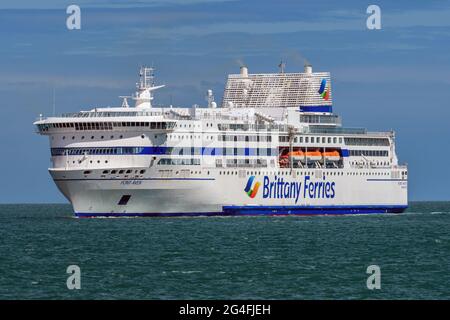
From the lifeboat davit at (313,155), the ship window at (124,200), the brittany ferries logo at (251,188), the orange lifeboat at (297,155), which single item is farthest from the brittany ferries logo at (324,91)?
the ship window at (124,200)

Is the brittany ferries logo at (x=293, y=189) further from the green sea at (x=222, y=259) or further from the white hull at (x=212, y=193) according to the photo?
the green sea at (x=222, y=259)

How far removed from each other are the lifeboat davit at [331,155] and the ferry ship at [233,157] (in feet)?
0.32

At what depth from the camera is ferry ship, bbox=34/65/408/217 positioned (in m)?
83.6

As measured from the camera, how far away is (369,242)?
219ft

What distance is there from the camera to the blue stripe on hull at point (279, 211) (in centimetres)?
8575

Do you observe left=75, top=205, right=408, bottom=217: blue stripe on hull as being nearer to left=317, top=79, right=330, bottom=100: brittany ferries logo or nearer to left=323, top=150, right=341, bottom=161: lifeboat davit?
left=323, top=150, right=341, bottom=161: lifeboat davit

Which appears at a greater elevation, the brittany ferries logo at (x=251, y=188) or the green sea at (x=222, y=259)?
the brittany ferries logo at (x=251, y=188)

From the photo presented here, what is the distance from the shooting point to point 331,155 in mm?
96188

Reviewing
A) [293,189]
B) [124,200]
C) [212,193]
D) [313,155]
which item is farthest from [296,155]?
[124,200]

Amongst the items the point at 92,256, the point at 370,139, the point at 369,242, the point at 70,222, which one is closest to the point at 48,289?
the point at 92,256

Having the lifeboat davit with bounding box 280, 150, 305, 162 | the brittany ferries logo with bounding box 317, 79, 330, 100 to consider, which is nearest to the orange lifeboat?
the lifeboat davit with bounding box 280, 150, 305, 162

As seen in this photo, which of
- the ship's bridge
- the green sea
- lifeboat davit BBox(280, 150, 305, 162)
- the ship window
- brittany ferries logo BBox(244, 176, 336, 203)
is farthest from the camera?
the ship's bridge

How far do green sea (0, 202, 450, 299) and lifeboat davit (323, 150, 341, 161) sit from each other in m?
10.4
